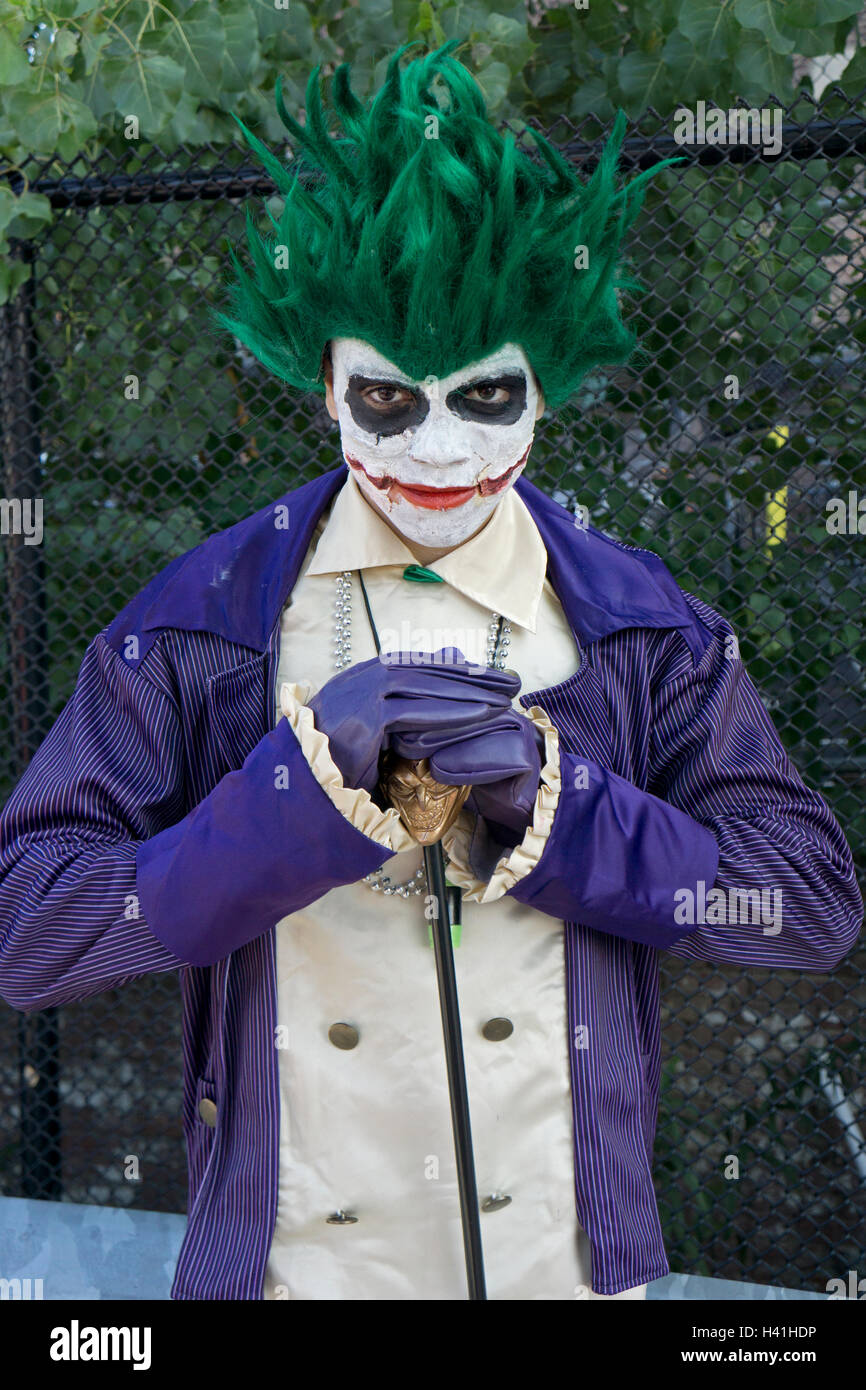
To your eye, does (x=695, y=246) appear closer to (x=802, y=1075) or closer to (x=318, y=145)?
(x=318, y=145)

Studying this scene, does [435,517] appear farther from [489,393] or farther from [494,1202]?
[494,1202]

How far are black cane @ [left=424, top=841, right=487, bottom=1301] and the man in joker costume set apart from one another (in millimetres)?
63

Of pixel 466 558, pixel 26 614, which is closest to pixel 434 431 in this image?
pixel 466 558

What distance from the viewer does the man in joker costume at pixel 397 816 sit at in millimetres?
1396

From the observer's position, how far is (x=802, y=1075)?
2988 millimetres

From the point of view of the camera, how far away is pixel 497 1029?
1.51 metres

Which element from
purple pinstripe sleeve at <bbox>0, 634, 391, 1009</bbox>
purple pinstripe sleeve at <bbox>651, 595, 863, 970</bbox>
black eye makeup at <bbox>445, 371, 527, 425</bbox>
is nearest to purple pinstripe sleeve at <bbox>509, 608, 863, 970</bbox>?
purple pinstripe sleeve at <bbox>651, 595, 863, 970</bbox>

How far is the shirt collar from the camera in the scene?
1.56 meters

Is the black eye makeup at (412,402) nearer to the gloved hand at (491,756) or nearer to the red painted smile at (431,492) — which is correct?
the red painted smile at (431,492)

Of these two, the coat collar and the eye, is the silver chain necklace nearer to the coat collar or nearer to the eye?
the coat collar

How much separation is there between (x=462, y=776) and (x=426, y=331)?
0.48 metres

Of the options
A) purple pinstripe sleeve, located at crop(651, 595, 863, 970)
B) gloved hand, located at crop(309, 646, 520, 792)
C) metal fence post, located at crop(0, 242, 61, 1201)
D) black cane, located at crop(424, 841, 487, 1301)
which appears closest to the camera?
gloved hand, located at crop(309, 646, 520, 792)

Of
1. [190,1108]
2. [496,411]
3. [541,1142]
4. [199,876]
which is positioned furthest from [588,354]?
[190,1108]

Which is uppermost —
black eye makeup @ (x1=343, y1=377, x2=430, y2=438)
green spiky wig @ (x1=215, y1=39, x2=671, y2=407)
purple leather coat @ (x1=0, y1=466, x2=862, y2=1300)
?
green spiky wig @ (x1=215, y1=39, x2=671, y2=407)
